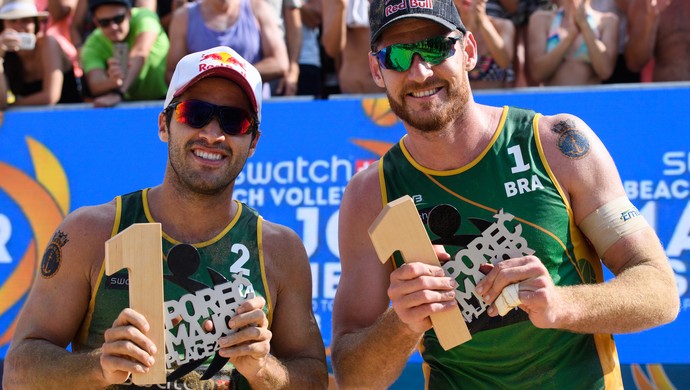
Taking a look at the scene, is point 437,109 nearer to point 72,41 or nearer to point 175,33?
point 175,33

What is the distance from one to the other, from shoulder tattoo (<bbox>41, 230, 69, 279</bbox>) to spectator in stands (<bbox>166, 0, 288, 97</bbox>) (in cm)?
364

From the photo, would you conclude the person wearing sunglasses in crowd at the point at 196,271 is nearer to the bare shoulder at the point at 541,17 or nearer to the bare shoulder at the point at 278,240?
the bare shoulder at the point at 278,240

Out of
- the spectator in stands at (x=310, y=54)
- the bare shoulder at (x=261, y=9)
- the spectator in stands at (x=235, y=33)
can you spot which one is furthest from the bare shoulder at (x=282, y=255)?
the bare shoulder at (x=261, y=9)

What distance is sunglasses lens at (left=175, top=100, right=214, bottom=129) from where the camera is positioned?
3498 mm

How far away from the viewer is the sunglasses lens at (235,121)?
3502 millimetres

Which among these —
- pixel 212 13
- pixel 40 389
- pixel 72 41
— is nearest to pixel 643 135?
pixel 212 13

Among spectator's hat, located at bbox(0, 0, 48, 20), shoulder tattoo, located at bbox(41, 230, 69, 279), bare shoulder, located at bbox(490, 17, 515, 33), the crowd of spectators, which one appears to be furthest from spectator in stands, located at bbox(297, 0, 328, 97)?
shoulder tattoo, located at bbox(41, 230, 69, 279)

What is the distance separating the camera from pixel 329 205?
19.5 ft

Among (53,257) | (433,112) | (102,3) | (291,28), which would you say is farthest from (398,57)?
(102,3)

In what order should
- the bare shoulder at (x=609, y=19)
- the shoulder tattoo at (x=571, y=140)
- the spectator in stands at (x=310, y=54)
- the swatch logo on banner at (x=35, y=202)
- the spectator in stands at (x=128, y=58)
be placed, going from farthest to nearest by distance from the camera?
the spectator in stands at (x=310, y=54) → the spectator in stands at (x=128, y=58) → the bare shoulder at (x=609, y=19) → the swatch logo on banner at (x=35, y=202) → the shoulder tattoo at (x=571, y=140)

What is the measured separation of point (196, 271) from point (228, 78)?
765mm

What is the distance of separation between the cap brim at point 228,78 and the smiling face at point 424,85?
53 cm

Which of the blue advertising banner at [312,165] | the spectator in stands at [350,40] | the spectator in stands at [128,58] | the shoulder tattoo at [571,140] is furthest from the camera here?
the spectator in stands at [128,58]

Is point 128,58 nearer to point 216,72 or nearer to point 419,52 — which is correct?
point 216,72
